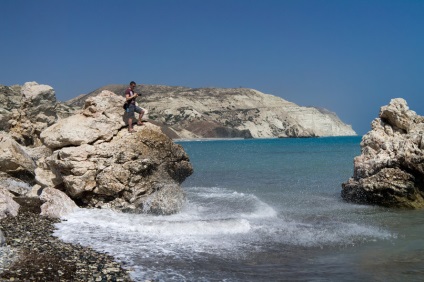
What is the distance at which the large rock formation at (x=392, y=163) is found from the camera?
16562 mm

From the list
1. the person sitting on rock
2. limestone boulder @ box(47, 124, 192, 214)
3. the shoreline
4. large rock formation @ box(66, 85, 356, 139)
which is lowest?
the shoreline

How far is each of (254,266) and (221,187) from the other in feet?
51.3

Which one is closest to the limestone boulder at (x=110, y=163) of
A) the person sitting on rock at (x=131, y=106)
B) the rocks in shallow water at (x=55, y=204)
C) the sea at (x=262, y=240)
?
the person sitting on rock at (x=131, y=106)

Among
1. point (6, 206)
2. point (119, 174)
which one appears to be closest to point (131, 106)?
point (119, 174)

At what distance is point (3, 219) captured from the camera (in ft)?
40.7

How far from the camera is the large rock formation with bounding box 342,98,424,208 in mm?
16562

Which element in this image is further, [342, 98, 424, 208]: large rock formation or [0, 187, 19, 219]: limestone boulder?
[342, 98, 424, 208]: large rock formation

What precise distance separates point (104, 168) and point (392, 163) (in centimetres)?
1114

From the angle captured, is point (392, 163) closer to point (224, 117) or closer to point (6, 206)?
point (6, 206)

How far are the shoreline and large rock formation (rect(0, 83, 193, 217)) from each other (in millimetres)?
2686

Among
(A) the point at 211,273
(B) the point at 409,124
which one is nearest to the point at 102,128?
(A) the point at 211,273

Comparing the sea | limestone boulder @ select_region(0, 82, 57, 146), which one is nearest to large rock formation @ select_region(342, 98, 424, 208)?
the sea

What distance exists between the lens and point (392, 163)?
56.9 feet

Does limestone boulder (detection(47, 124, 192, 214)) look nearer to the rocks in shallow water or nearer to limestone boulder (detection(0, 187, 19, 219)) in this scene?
the rocks in shallow water
